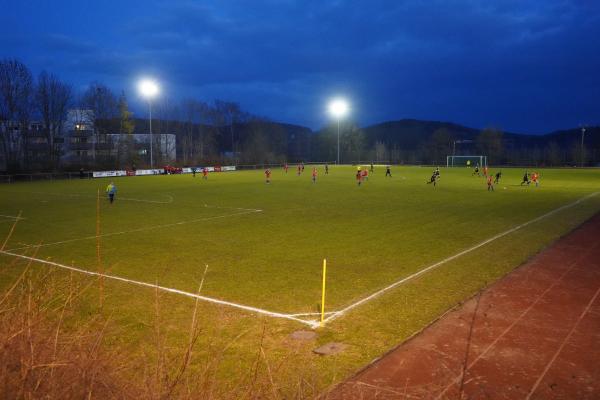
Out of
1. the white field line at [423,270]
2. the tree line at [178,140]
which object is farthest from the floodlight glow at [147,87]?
the white field line at [423,270]

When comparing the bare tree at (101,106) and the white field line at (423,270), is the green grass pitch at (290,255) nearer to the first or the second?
the white field line at (423,270)

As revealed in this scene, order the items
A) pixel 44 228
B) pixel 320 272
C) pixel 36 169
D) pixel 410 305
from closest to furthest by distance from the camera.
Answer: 1. pixel 410 305
2. pixel 320 272
3. pixel 44 228
4. pixel 36 169

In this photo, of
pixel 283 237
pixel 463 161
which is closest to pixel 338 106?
pixel 463 161

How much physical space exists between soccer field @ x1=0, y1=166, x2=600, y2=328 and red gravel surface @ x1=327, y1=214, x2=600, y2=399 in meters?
2.28

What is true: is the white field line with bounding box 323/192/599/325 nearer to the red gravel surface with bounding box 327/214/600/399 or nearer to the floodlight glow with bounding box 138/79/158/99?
the red gravel surface with bounding box 327/214/600/399

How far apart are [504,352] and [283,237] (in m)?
12.4

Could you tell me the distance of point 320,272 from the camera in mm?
14258

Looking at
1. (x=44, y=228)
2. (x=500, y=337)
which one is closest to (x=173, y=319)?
(x=500, y=337)

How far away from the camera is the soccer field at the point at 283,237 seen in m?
13.0

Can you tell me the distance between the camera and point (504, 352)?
8469 millimetres

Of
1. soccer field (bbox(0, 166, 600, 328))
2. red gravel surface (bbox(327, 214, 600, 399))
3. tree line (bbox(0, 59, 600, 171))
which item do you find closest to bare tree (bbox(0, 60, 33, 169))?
tree line (bbox(0, 59, 600, 171))

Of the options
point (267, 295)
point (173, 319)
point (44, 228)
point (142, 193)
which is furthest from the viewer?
point (142, 193)

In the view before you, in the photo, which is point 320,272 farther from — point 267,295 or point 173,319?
point 173,319

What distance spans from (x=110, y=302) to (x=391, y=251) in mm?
9866
